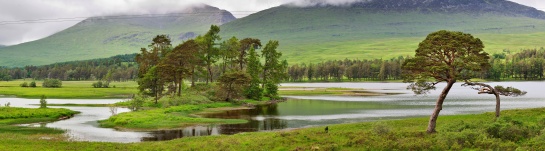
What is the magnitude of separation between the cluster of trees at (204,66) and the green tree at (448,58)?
57254 millimetres

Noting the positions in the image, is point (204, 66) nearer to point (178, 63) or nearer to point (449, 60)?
point (178, 63)

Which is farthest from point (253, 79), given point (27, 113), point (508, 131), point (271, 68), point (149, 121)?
point (508, 131)

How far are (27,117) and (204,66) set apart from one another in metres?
46.3

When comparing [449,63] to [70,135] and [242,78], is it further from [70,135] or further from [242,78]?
[242,78]

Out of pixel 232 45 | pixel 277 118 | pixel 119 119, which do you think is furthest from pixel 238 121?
pixel 232 45

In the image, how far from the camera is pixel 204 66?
345ft

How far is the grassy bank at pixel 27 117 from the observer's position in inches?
2000

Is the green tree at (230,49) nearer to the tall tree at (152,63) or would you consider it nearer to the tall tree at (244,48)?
the tall tree at (244,48)

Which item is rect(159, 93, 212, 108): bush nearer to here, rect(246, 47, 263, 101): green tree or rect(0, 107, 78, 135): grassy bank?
rect(246, 47, 263, 101): green tree

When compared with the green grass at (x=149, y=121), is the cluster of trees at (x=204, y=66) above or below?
above

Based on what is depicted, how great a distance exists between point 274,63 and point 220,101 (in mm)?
25365

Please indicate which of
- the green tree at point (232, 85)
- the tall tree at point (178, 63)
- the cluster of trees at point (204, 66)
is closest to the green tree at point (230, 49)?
the cluster of trees at point (204, 66)

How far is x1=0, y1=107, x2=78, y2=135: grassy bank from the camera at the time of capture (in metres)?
50.8

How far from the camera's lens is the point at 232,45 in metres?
108
